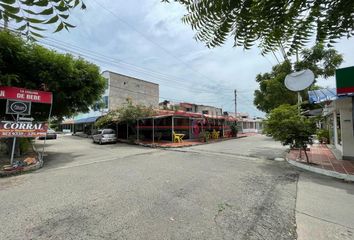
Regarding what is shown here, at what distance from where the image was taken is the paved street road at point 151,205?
3.54 metres

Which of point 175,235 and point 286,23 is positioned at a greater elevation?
point 286,23

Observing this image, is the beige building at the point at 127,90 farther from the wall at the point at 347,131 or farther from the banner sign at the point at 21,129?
the wall at the point at 347,131

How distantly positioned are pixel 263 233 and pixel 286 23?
341 centimetres

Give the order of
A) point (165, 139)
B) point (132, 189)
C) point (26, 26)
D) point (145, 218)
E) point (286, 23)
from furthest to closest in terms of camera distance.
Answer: point (165, 139) < point (132, 189) < point (145, 218) < point (286, 23) < point (26, 26)

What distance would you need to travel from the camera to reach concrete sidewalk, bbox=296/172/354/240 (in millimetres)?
3490

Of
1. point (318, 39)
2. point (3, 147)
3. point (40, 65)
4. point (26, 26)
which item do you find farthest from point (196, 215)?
point (3, 147)

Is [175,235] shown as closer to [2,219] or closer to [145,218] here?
[145,218]

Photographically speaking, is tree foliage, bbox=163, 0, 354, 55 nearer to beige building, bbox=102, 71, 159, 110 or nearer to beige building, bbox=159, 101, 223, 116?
beige building, bbox=102, 71, 159, 110

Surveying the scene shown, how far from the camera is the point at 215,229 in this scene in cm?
359

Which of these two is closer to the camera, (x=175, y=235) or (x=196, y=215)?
(x=175, y=235)

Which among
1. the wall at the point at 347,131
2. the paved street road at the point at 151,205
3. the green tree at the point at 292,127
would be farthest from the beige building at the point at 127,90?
the wall at the point at 347,131

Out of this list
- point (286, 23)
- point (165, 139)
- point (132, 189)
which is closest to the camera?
point (286, 23)

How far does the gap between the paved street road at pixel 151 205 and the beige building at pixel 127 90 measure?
21.5 m

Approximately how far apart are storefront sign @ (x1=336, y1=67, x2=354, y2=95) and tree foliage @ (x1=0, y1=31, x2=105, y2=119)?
12515 mm
